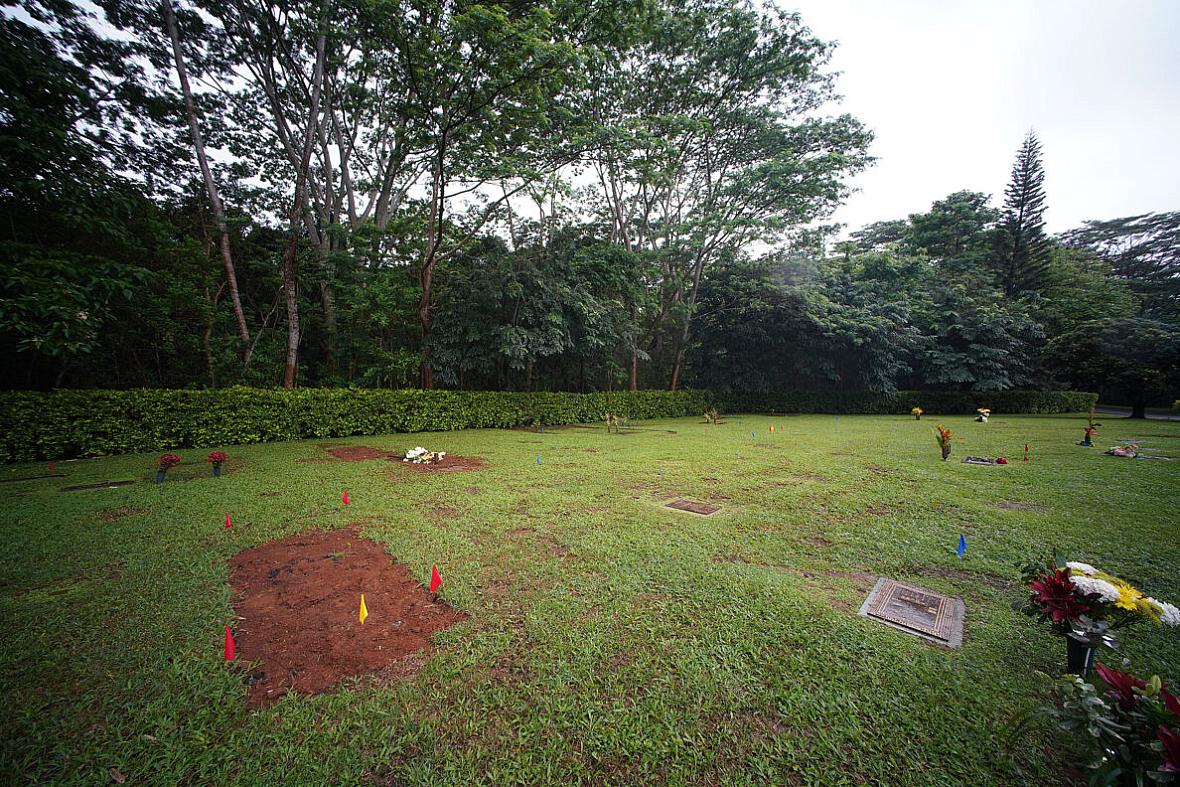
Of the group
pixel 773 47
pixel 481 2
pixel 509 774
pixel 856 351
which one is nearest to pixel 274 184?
Answer: pixel 481 2

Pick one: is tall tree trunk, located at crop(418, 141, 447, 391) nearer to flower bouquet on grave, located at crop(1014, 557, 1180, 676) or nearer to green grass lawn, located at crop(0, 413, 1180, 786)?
green grass lawn, located at crop(0, 413, 1180, 786)

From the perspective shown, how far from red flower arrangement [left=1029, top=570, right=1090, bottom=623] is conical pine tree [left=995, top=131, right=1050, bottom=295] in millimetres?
33356

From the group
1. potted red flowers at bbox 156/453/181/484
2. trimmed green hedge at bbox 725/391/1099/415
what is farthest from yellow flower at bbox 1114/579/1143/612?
trimmed green hedge at bbox 725/391/1099/415

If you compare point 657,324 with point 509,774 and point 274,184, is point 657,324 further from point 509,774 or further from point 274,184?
point 509,774

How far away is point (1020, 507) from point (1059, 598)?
3.77 meters

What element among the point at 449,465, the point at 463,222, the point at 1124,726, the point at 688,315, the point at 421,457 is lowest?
the point at 449,465

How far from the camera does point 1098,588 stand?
65.6 inches

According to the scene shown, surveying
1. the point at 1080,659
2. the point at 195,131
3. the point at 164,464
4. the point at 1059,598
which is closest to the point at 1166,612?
the point at 1059,598

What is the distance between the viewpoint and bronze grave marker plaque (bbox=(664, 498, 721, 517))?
14.4 ft

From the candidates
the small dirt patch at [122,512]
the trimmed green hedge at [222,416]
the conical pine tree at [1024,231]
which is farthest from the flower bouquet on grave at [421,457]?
the conical pine tree at [1024,231]

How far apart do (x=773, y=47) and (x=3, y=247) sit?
18.2m

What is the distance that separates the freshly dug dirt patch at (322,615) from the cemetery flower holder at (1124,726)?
2415 millimetres

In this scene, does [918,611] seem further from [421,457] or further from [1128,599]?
→ [421,457]

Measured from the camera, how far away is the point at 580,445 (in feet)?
29.9
